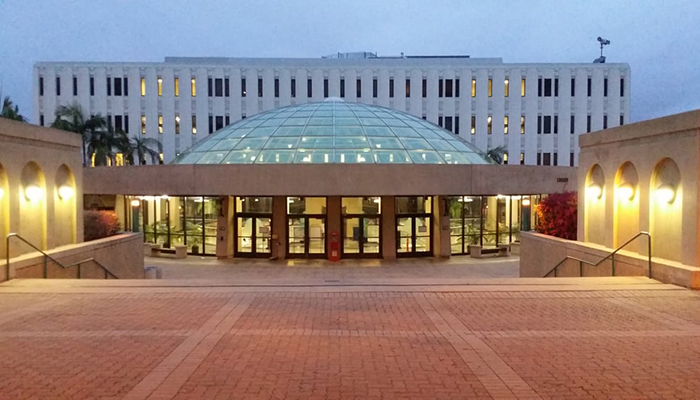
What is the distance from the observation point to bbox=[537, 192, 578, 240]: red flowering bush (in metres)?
16.6

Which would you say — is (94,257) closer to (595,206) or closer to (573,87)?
(595,206)

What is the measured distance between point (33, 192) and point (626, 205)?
1519 centimetres

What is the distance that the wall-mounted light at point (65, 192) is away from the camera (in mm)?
14508

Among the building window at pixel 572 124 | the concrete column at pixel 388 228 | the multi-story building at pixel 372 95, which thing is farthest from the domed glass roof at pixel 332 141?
the building window at pixel 572 124

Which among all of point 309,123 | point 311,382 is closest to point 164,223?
point 309,123

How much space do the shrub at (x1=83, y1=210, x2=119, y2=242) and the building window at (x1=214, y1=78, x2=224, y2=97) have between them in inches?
1388

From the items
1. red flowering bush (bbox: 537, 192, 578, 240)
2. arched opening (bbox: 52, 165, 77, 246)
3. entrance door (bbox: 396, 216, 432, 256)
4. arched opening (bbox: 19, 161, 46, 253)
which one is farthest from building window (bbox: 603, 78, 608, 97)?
arched opening (bbox: 19, 161, 46, 253)

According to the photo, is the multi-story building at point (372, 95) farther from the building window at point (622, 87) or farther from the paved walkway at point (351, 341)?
the paved walkway at point (351, 341)

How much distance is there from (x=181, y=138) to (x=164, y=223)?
93.0 ft

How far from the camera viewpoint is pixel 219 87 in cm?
5100

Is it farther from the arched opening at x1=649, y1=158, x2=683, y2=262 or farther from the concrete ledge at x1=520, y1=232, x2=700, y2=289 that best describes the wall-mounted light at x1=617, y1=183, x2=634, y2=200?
the concrete ledge at x1=520, y1=232, x2=700, y2=289

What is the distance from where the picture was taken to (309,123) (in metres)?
27.2

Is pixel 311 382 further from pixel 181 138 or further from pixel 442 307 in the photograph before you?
pixel 181 138

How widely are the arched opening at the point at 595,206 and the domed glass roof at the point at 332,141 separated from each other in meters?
9.70
